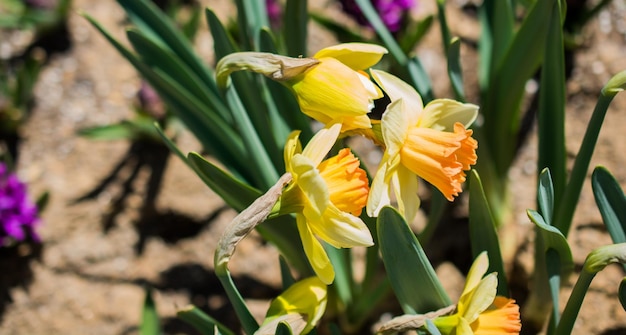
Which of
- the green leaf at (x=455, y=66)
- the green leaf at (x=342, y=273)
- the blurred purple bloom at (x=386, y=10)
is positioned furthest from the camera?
the blurred purple bloom at (x=386, y=10)

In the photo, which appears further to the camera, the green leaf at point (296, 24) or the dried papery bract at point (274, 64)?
Result: the green leaf at point (296, 24)

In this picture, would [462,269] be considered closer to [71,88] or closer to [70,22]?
[71,88]

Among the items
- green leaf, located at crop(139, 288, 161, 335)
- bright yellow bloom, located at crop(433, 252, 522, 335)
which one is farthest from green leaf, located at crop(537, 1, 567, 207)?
green leaf, located at crop(139, 288, 161, 335)

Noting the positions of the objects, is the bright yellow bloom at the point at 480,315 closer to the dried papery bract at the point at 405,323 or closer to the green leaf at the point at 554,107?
the dried papery bract at the point at 405,323

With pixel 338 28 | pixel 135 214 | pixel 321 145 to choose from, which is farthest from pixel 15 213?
pixel 321 145

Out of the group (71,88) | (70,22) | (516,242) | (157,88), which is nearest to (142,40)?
(157,88)

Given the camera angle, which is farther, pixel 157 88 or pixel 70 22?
pixel 70 22

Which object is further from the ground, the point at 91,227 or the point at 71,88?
the point at 71,88

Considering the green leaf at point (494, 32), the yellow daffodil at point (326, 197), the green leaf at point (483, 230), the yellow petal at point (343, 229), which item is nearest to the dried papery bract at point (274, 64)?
the yellow daffodil at point (326, 197)

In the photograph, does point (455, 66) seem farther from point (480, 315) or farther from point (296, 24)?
point (480, 315)
